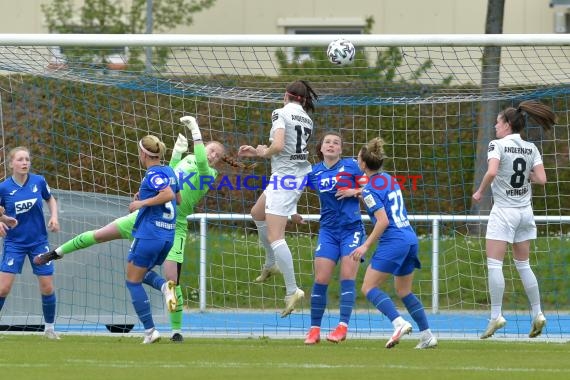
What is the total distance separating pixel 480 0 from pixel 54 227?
59.3ft

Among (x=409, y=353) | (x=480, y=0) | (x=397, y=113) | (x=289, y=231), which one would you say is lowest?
(x=409, y=353)

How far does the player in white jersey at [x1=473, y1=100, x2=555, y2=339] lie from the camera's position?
452 inches

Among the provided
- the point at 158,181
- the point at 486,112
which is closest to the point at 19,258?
the point at 158,181

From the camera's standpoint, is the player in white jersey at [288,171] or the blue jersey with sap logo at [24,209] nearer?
the player in white jersey at [288,171]

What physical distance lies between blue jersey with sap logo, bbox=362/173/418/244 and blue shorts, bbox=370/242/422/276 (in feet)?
0.18

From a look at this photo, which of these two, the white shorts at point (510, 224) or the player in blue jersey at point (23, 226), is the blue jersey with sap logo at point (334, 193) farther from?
the player in blue jersey at point (23, 226)

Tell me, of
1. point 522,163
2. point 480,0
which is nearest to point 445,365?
point 522,163

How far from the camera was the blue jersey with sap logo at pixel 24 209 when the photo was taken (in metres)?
11.8

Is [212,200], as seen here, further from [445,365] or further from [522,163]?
[445,365]

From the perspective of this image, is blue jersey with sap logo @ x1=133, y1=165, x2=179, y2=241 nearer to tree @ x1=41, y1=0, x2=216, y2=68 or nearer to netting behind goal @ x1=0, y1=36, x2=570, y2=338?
netting behind goal @ x1=0, y1=36, x2=570, y2=338

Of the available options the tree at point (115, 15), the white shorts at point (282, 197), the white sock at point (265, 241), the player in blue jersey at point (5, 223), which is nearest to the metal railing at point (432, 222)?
the white sock at point (265, 241)

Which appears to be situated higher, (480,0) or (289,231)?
(480,0)

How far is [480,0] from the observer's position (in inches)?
1107

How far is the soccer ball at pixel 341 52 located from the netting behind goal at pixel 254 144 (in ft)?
3.73
